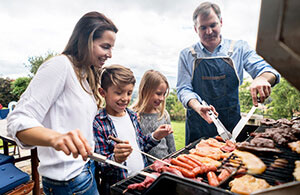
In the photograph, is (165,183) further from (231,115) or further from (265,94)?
(231,115)

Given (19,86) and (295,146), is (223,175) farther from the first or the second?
(19,86)

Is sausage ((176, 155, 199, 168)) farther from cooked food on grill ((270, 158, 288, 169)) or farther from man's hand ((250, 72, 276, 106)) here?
man's hand ((250, 72, 276, 106))

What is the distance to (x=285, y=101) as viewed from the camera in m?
7.28

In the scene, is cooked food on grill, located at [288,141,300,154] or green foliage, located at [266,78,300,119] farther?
green foliage, located at [266,78,300,119]

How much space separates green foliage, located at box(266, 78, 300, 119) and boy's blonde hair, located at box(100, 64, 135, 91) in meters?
6.94

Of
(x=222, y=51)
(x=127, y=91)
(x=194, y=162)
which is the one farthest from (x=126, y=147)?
(x=222, y=51)

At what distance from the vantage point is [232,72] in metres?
3.13

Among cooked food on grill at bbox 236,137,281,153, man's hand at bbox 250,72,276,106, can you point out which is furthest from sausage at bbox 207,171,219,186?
man's hand at bbox 250,72,276,106

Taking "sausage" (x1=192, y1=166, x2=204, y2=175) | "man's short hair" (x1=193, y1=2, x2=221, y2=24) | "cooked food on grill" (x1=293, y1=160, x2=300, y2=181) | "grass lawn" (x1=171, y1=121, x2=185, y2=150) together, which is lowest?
"grass lawn" (x1=171, y1=121, x2=185, y2=150)

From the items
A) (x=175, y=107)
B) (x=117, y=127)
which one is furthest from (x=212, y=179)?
(x=175, y=107)

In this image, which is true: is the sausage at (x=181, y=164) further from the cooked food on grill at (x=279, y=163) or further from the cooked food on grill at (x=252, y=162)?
the cooked food on grill at (x=279, y=163)

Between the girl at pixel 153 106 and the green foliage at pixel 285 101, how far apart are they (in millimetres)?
6060

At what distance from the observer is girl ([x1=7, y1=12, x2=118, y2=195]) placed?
3.77ft

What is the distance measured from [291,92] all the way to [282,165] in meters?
7.28
